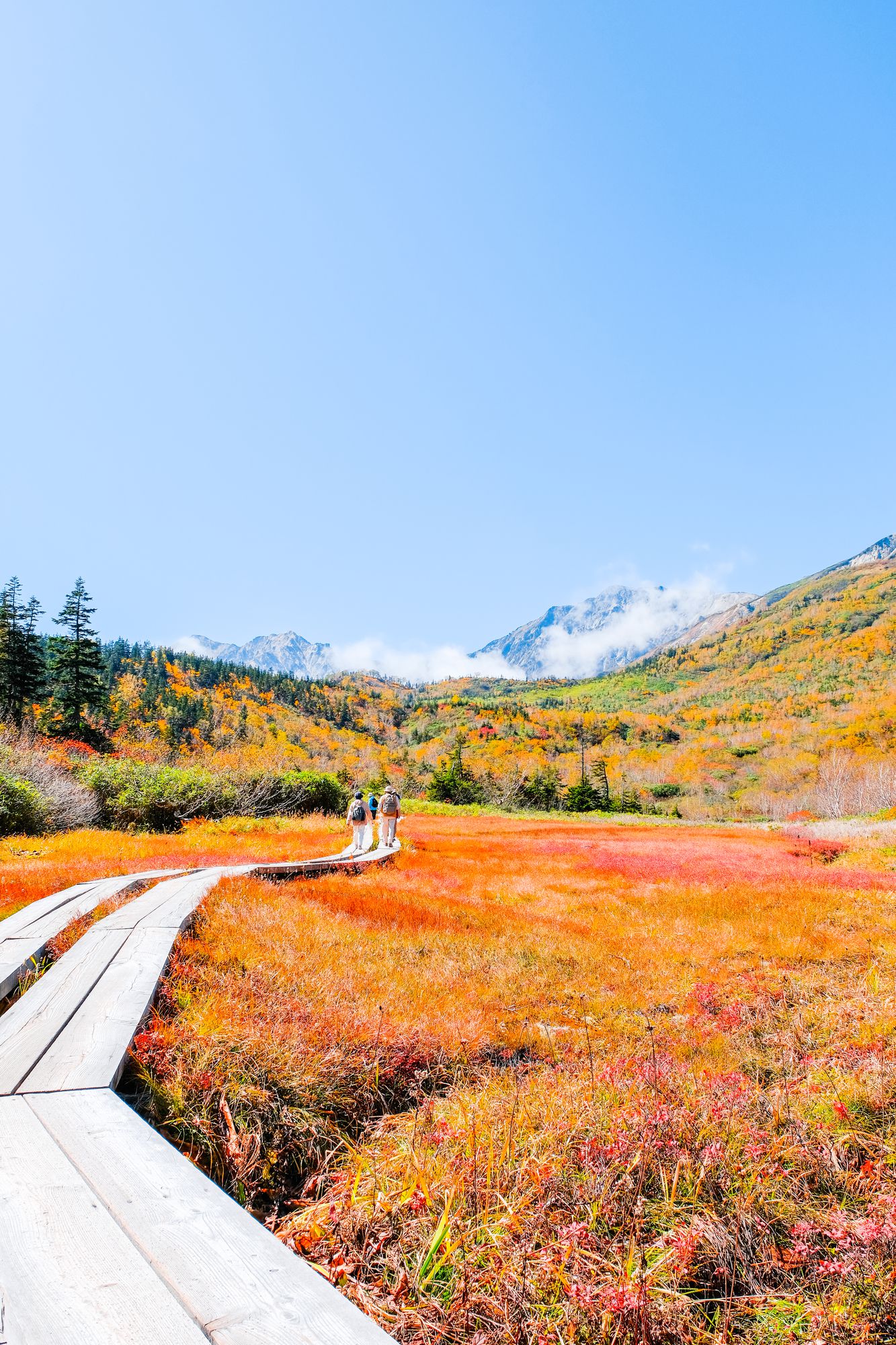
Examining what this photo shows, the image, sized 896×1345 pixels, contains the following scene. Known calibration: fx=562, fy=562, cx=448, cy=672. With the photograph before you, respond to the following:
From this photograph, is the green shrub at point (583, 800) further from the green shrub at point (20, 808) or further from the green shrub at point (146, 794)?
the green shrub at point (20, 808)

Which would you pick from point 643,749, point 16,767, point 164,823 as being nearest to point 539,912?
point 164,823

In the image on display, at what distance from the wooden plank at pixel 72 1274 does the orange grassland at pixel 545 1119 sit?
1294mm

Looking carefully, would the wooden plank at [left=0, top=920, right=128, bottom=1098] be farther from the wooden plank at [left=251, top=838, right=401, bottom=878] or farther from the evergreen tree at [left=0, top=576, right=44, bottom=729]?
the evergreen tree at [left=0, top=576, right=44, bottom=729]

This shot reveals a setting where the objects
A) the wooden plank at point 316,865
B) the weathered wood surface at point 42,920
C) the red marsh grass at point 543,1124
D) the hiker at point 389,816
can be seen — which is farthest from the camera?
the hiker at point 389,816

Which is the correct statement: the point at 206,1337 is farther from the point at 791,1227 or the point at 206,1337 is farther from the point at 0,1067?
the point at 791,1227

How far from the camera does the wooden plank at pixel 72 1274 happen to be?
4.82ft

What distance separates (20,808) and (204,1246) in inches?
795

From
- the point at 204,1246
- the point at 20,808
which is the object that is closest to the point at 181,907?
the point at 204,1246

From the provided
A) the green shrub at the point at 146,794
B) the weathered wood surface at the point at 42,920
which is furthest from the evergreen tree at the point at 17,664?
the weathered wood surface at the point at 42,920

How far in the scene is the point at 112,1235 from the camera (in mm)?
1850

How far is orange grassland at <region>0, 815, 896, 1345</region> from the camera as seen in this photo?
254cm

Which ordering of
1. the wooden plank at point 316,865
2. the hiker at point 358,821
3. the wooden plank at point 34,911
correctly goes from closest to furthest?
the wooden plank at point 34,911 → the wooden plank at point 316,865 → the hiker at point 358,821

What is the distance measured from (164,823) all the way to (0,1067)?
20.9 meters

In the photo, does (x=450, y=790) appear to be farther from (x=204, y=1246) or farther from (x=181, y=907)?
(x=204, y=1246)
